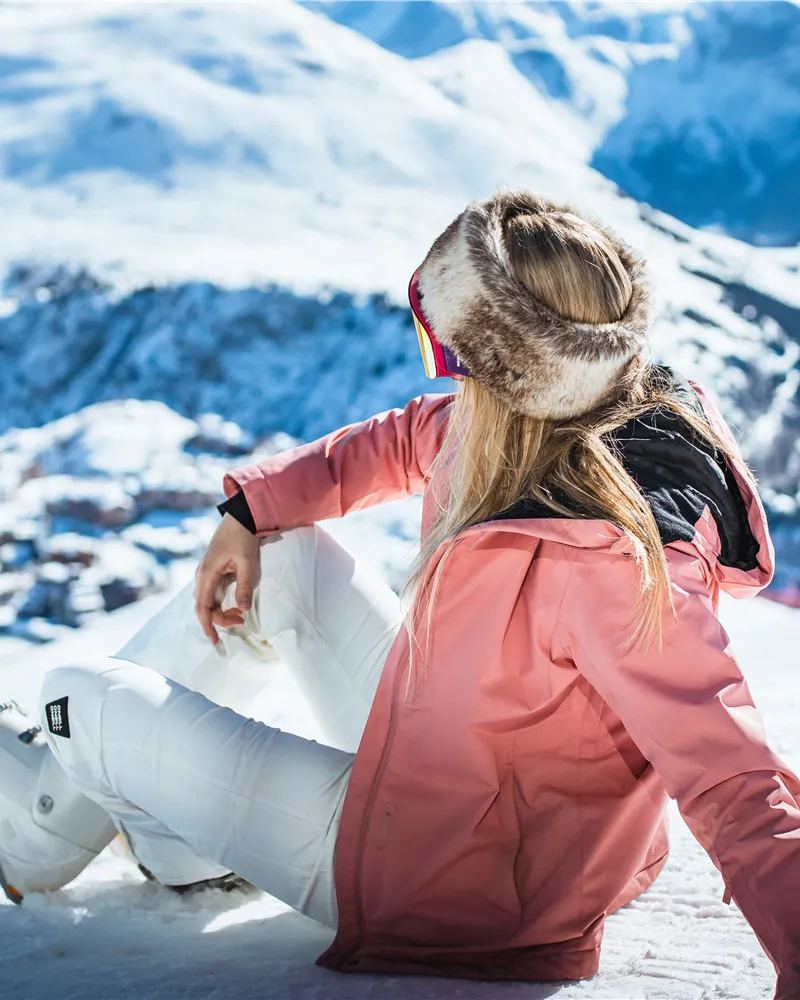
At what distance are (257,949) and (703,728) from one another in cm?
37

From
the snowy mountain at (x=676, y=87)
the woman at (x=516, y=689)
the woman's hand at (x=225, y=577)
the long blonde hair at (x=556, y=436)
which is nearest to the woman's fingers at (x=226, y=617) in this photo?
the woman's hand at (x=225, y=577)

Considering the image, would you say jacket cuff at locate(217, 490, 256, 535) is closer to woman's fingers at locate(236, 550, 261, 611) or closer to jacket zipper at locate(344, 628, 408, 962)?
woman's fingers at locate(236, 550, 261, 611)

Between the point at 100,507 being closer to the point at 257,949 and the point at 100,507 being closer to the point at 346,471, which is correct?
the point at 346,471

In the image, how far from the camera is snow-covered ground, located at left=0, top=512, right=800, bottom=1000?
56 centimetres

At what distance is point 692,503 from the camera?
0.59 meters

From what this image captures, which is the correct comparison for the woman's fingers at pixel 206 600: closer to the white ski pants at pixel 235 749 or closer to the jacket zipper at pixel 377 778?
the white ski pants at pixel 235 749

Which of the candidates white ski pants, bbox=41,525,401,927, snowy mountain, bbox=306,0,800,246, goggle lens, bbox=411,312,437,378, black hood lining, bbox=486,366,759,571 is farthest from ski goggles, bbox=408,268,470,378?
snowy mountain, bbox=306,0,800,246

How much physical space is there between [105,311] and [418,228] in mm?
1968

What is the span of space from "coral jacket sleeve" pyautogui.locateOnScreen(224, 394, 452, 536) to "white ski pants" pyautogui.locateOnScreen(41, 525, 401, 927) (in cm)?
8

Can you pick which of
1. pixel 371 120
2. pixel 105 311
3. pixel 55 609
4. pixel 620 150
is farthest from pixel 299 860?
pixel 620 150

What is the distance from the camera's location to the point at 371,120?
6785 millimetres

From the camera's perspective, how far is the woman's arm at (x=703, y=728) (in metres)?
0.47

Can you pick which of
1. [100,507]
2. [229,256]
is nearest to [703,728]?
[100,507]

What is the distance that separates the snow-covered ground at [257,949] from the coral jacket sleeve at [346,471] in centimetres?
16
